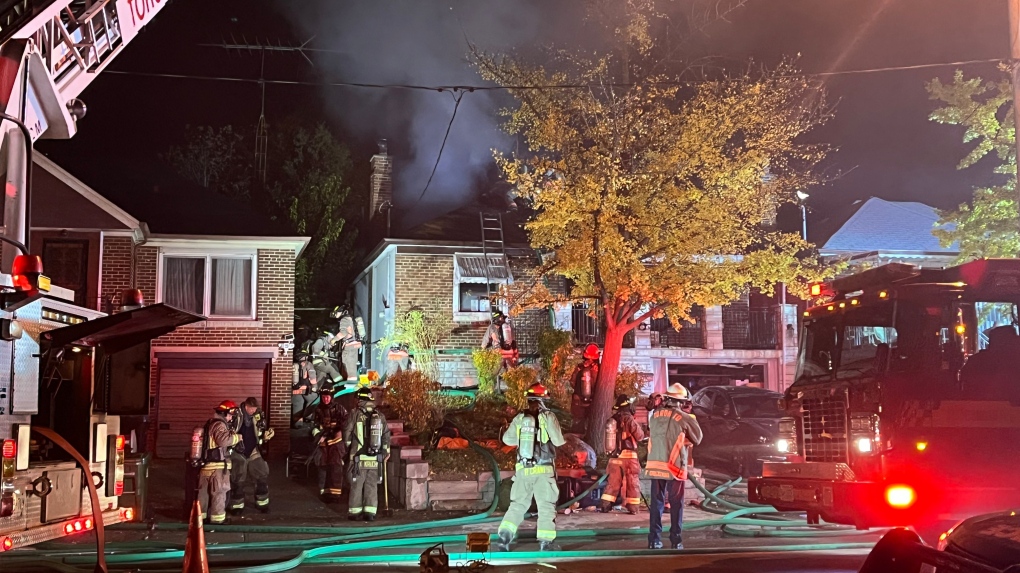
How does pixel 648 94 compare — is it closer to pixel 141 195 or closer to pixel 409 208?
pixel 141 195

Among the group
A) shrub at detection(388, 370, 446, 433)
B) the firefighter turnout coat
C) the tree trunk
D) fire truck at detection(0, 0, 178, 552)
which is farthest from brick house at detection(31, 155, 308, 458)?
fire truck at detection(0, 0, 178, 552)

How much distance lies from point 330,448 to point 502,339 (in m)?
4.39

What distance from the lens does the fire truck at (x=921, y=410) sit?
7500 mm

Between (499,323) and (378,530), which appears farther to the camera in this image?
(499,323)

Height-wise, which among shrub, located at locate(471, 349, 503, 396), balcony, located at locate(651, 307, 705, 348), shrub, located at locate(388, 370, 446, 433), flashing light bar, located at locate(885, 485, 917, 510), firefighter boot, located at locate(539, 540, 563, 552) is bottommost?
firefighter boot, located at locate(539, 540, 563, 552)

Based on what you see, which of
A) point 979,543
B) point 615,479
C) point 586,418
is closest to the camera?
point 979,543

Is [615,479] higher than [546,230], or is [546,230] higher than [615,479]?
[546,230]

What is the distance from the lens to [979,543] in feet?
14.4

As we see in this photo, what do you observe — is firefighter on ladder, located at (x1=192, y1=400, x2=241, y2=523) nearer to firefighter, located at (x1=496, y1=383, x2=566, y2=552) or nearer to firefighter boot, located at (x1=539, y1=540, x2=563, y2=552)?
firefighter, located at (x1=496, y1=383, x2=566, y2=552)

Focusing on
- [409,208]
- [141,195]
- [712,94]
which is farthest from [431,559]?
[409,208]

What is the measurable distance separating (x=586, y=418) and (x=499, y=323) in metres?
2.47

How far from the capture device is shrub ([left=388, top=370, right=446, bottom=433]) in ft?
48.5

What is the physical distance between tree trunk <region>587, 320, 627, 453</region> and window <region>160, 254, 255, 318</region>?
27.6ft

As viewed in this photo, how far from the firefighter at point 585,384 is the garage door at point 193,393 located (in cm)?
762
